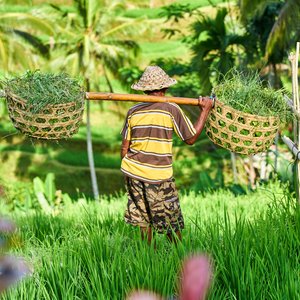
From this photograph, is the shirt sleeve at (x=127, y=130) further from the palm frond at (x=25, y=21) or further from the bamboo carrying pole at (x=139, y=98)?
the palm frond at (x=25, y=21)

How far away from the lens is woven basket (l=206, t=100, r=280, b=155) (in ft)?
9.48

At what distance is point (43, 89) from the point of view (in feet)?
9.45

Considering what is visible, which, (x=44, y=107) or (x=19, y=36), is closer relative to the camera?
(x=44, y=107)

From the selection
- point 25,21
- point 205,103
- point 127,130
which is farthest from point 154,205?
point 25,21

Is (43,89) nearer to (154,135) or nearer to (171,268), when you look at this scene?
(154,135)

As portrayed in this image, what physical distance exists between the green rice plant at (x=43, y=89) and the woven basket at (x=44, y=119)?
2cm

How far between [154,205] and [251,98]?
0.75 meters

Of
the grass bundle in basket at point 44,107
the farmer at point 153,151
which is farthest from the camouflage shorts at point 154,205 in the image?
the grass bundle in basket at point 44,107

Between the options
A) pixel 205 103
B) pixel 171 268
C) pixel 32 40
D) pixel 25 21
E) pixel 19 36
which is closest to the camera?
pixel 171 268

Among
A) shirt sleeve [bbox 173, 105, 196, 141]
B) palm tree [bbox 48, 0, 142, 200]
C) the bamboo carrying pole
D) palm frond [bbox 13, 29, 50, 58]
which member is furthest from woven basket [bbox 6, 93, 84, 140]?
palm tree [bbox 48, 0, 142, 200]

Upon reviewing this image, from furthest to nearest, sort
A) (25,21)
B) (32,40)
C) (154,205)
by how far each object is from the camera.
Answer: (32,40) → (25,21) → (154,205)

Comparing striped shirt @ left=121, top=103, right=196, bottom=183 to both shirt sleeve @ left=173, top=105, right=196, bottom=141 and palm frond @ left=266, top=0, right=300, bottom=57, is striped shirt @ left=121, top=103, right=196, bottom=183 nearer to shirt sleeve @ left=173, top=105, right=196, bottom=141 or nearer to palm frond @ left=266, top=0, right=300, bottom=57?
shirt sleeve @ left=173, top=105, right=196, bottom=141

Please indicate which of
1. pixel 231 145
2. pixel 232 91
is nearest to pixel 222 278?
pixel 231 145

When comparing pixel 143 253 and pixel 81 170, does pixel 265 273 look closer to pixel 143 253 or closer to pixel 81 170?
pixel 143 253
